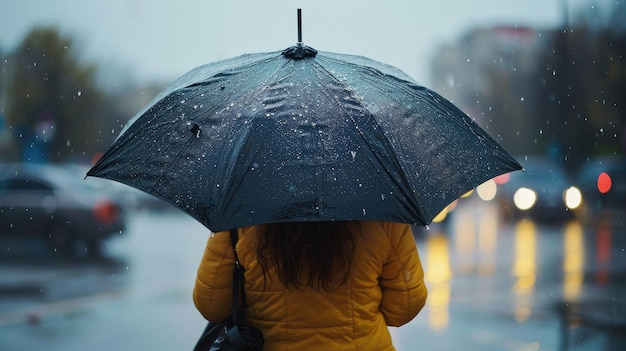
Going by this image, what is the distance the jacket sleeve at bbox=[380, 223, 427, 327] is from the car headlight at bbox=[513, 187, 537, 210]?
2064 cm

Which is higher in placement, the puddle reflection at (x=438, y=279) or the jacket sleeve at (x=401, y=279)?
the jacket sleeve at (x=401, y=279)

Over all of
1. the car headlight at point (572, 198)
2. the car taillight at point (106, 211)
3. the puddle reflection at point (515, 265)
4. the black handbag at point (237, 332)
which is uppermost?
the black handbag at point (237, 332)

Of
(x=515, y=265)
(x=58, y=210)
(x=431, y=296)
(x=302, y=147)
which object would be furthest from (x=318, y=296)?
(x=58, y=210)

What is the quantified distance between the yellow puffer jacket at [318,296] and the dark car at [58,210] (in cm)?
1292

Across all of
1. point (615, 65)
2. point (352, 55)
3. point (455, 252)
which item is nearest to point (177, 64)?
point (615, 65)

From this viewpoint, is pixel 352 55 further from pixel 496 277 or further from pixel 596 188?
pixel 596 188

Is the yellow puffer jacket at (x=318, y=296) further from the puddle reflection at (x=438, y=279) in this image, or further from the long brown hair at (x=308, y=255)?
the puddle reflection at (x=438, y=279)

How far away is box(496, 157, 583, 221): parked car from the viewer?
2195cm

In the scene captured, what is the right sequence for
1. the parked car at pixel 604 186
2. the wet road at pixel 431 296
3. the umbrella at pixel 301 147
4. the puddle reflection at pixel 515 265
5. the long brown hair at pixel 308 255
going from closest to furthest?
1. the umbrella at pixel 301 147
2. the long brown hair at pixel 308 255
3. the wet road at pixel 431 296
4. the puddle reflection at pixel 515 265
5. the parked car at pixel 604 186

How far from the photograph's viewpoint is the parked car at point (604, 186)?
24.0 metres

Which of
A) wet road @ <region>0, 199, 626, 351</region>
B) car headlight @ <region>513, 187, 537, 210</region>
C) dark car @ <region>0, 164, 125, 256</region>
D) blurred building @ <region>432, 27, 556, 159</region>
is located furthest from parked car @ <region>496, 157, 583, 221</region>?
blurred building @ <region>432, 27, 556, 159</region>

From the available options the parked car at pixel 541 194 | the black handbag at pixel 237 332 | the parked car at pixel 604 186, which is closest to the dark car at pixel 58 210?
the parked car at pixel 541 194

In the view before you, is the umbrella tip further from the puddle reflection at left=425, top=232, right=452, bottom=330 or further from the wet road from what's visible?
the puddle reflection at left=425, top=232, right=452, bottom=330

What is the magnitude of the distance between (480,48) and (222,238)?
284 feet
